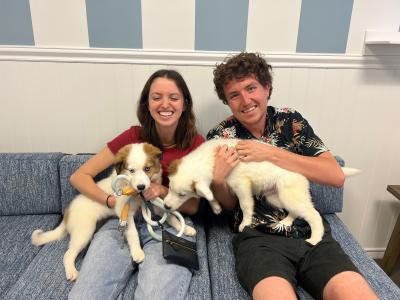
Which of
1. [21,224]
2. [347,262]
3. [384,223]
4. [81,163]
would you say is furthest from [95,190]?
[384,223]

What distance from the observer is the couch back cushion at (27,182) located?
1.95 m

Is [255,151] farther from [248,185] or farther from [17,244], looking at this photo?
[17,244]

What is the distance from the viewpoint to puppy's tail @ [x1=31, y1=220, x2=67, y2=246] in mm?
1727

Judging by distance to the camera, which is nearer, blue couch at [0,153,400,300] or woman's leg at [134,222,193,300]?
woman's leg at [134,222,193,300]

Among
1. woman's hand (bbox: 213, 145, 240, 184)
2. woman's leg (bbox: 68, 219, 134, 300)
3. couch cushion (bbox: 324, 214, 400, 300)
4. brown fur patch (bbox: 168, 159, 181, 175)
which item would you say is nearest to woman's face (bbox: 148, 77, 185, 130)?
brown fur patch (bbox: 168, 159, 181, 175)

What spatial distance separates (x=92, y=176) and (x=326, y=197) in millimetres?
1471

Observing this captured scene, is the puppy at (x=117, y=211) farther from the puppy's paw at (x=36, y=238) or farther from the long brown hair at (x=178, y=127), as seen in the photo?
the long brown hair at (x=178, y=127)

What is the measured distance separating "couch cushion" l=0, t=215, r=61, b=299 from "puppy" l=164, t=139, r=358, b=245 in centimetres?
82

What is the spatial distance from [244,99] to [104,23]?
1077 mm

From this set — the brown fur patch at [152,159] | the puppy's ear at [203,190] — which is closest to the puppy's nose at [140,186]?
the brown fur patch at [152,159]

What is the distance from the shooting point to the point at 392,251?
7.52 feet

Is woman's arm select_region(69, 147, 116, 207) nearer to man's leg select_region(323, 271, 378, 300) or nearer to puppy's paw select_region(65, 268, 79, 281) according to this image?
puppy's paw select_region(65, 268, 79, 281)

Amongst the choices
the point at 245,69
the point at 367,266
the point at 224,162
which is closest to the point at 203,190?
the point at 224,162

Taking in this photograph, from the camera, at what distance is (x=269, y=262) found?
1.34 m
